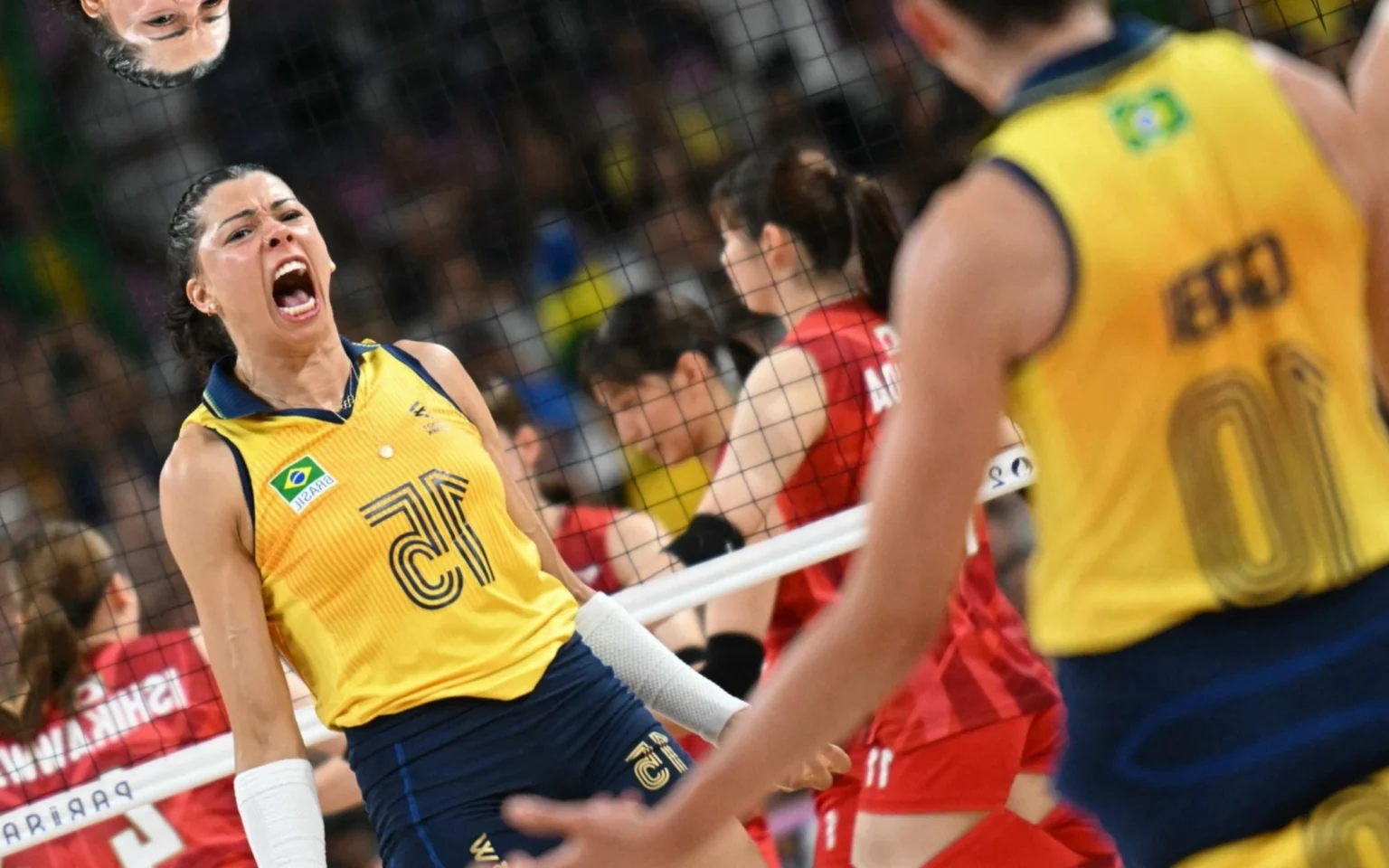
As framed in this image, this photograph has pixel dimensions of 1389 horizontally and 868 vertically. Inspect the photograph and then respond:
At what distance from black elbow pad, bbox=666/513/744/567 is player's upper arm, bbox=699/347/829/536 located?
0.12ft

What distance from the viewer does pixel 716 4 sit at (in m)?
8.35

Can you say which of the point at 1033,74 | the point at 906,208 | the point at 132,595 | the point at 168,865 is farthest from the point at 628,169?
the point at 1033,74

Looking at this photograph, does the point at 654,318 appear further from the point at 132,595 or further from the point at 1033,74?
the point at 1033,74

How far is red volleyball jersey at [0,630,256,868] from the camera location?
17.1 feet

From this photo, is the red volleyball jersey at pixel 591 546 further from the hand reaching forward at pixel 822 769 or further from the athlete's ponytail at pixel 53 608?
the hand reaching forward at pixel 822 769

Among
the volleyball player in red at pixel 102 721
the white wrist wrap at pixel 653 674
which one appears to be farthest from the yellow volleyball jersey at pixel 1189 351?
the volleyball player in red at pixel 102 721

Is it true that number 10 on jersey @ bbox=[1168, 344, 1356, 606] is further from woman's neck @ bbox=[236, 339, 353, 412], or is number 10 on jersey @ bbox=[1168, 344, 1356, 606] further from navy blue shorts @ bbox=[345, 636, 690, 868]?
woman's neck @ bbox=[236, 339, 353, 412]

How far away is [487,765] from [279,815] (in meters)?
0.37

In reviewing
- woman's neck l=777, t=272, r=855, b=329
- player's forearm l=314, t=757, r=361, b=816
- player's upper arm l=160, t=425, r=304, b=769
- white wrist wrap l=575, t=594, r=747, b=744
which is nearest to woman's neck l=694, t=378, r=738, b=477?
woman's neck l=777, t=272, r=855, b=329

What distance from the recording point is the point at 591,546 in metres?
5.54

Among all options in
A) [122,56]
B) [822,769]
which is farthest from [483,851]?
[122,56]

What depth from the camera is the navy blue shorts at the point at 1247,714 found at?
5.75ft

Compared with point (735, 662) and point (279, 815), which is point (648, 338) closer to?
point (735, 662)

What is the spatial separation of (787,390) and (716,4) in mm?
4362
